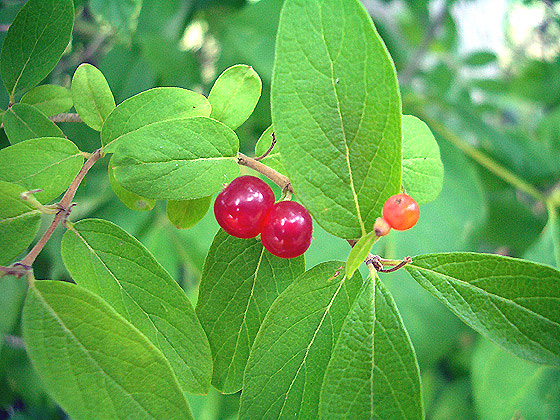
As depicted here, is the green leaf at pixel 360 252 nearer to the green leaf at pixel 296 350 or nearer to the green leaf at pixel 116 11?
the green leaf at pixel 296 350

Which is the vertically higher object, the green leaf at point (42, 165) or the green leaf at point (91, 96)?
the green leaf at point (91, 96)

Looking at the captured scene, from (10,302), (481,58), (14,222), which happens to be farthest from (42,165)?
(481,58)

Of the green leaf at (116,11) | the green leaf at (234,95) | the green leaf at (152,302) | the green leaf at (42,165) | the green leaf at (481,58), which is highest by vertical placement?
the green leaf at (481,58)

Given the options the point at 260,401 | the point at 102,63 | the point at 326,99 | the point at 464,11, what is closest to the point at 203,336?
the point at 260,401

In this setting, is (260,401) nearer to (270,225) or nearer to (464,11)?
(270,225)

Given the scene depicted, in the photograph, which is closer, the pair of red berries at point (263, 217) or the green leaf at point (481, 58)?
the pair of red berries at point (263, 217)

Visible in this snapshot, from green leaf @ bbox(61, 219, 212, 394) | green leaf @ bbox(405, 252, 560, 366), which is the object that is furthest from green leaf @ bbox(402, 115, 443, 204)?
green leaf @ bbox(61, 219, 212, 394)

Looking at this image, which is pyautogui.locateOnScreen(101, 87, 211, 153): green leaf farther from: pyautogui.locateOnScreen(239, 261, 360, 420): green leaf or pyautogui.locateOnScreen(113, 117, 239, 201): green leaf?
pyautogui.locateOnScreen(239, 261, 360, 420): green leaf

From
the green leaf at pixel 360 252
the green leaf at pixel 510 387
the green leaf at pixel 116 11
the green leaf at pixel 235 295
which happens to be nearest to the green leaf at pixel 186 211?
the green leaf at pixel 235 295
